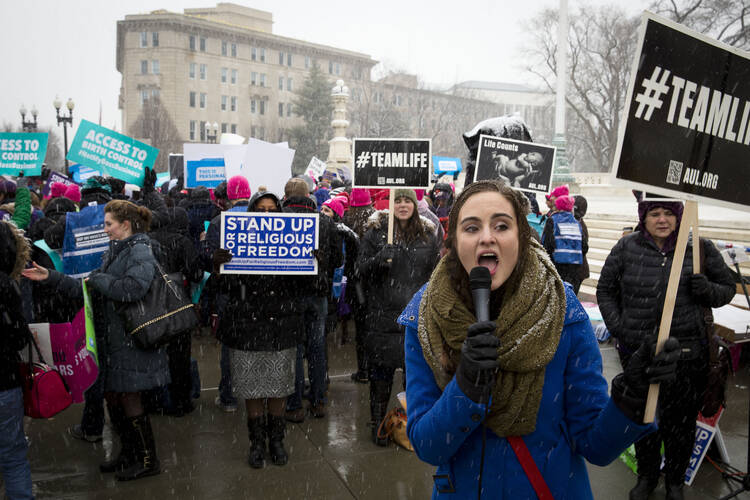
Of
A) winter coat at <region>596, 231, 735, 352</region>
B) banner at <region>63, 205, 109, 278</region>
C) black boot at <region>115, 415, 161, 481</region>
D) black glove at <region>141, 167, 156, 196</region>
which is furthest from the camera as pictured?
black glove at <region>141, 167, 156, 196</region>

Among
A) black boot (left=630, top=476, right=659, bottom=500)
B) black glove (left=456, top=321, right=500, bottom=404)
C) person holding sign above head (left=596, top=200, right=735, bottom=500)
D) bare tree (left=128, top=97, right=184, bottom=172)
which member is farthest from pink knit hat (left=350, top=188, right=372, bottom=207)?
bare tree (left=128, top=97, right=184, bottom=172)

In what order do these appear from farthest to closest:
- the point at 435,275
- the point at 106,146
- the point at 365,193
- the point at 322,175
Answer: the point at 322,175, the point at 106,146, the point at 365,193, the point at 435,275

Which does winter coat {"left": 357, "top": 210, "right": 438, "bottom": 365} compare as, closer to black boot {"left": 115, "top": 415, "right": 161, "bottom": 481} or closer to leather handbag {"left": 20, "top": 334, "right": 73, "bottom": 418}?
black boot {"left": 115, "top": 415, "right": 161, "bottom": 481}

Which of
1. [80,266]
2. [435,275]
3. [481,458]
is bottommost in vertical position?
[80,266]

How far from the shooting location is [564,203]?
314 inches

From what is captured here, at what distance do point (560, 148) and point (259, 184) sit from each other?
22.4 metres

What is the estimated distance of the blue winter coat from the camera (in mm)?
1724

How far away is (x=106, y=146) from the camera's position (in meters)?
7.82

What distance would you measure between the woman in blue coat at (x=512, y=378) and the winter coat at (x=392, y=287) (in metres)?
2.76

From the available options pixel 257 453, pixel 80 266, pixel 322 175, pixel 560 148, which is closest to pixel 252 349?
pixel 257 453

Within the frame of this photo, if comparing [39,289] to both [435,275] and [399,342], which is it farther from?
[435,275]

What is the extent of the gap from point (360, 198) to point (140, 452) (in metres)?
3.78

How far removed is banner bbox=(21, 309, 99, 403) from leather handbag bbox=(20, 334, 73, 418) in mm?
388

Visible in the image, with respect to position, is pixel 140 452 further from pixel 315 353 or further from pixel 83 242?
pixel 83 242
